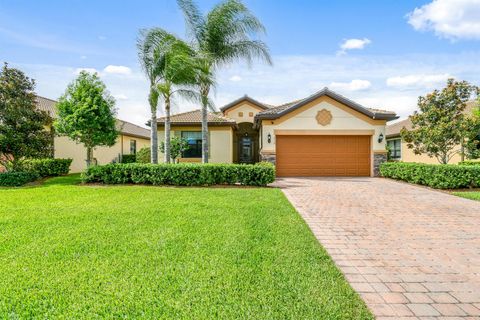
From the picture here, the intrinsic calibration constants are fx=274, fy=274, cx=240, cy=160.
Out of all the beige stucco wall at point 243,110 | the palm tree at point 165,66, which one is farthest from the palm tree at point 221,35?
the beige stucco wall at point 243,110

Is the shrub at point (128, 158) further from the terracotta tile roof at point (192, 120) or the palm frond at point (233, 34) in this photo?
the palm frond at point (233, 34)

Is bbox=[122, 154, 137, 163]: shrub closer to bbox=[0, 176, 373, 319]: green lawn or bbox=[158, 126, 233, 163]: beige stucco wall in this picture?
bbox=[158, 126, 233, 163]: beige stucco wall

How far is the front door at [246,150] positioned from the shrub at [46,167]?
13106mm

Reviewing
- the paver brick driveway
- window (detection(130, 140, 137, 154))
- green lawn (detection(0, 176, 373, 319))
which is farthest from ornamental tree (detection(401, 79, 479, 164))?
window (detection(130, 140, 137, 154))

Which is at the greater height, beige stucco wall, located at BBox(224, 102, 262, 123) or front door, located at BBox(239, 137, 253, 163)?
beige stucco wall, located at BBox(224, 102, 262, 123)

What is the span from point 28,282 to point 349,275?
13.1ft

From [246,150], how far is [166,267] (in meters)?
20.6

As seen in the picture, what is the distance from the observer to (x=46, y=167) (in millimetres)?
14672

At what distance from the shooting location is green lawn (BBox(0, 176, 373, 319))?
278cm

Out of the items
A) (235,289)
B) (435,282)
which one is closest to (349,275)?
(435,282)

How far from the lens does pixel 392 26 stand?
486 inches

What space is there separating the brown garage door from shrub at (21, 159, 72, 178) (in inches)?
494

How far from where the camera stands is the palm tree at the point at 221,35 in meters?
13.5

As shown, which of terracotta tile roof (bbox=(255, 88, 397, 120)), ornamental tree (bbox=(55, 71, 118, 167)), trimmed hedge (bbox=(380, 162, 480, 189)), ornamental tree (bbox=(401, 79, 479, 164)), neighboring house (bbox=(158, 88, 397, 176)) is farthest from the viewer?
neighboring house (bbox=(158, 88, 397, 176))
